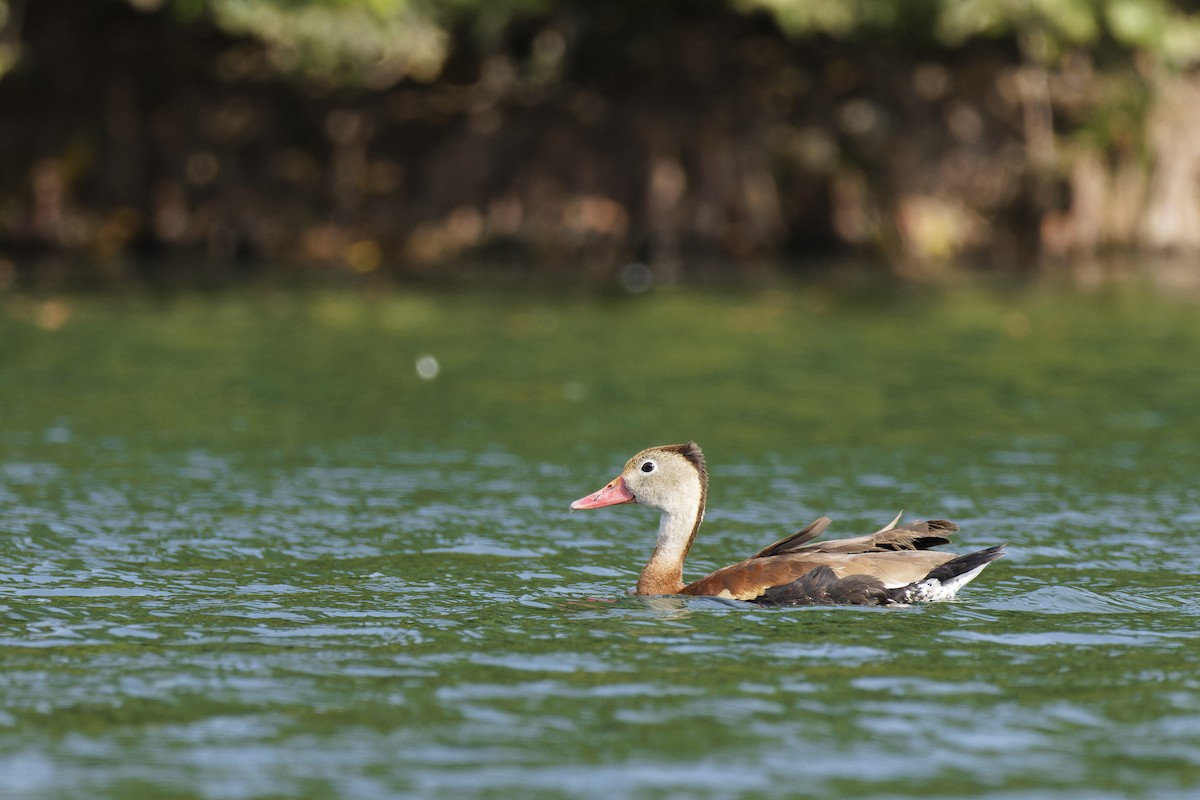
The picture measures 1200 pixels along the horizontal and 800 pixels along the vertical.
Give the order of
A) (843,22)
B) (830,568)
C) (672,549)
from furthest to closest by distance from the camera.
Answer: (843,22) < (672,549) < (830,568)

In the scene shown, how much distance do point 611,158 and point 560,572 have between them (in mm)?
28355

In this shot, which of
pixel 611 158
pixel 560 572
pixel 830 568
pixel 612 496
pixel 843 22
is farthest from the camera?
pixel 611 158

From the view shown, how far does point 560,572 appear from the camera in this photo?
11258mm

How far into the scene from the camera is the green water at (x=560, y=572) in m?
7.21

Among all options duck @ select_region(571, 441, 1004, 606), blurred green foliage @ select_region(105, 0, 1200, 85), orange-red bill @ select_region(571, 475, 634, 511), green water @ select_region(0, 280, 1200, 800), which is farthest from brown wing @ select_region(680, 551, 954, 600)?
blurred green foliage @ select_region(105, 0, 1200, 85)

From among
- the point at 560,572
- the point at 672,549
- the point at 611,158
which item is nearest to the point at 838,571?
the point at 672,549

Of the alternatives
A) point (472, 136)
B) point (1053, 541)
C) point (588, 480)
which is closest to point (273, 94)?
point (472, 136)

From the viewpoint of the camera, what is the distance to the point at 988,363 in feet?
74.3

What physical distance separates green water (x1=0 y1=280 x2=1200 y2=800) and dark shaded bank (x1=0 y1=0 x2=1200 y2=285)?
48.4 feet

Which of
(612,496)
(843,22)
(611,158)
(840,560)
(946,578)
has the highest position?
(843,22)

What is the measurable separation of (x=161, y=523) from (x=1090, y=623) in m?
6.38

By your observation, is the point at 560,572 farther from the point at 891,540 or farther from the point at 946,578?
the point at 946,578

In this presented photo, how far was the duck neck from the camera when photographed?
10.4 m

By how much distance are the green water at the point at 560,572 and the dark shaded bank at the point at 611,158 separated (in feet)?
48.4
